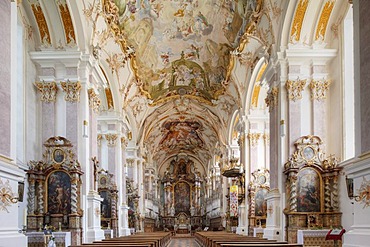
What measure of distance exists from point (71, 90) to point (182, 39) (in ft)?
35.9

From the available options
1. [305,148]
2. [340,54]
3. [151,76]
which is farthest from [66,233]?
[151,76]

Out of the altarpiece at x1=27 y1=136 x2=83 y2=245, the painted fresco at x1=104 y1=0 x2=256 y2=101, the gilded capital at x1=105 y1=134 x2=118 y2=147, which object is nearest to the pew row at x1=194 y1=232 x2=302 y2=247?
the altarpiece at x1=27 y1=136 x2=83 y2=245

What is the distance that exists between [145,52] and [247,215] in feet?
31.3

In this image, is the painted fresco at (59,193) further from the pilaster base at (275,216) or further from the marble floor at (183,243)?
the marble floor at (183,243)

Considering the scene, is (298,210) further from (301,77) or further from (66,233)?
(66,233)

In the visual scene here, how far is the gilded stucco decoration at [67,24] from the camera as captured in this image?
1495 cm

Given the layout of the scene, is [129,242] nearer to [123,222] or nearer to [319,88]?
[319,88]

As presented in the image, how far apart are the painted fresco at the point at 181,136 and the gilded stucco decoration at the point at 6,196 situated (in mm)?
29984

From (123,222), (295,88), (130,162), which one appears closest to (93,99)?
(295,88)

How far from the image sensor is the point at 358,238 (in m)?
7.62

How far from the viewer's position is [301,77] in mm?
15508

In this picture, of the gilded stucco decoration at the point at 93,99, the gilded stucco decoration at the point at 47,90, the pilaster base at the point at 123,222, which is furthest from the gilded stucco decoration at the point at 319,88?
the pilaster base at the point at 123,222

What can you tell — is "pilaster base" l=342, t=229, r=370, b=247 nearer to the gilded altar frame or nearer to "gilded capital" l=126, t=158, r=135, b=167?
the gilded altar frame

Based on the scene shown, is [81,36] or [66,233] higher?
[81,36]
